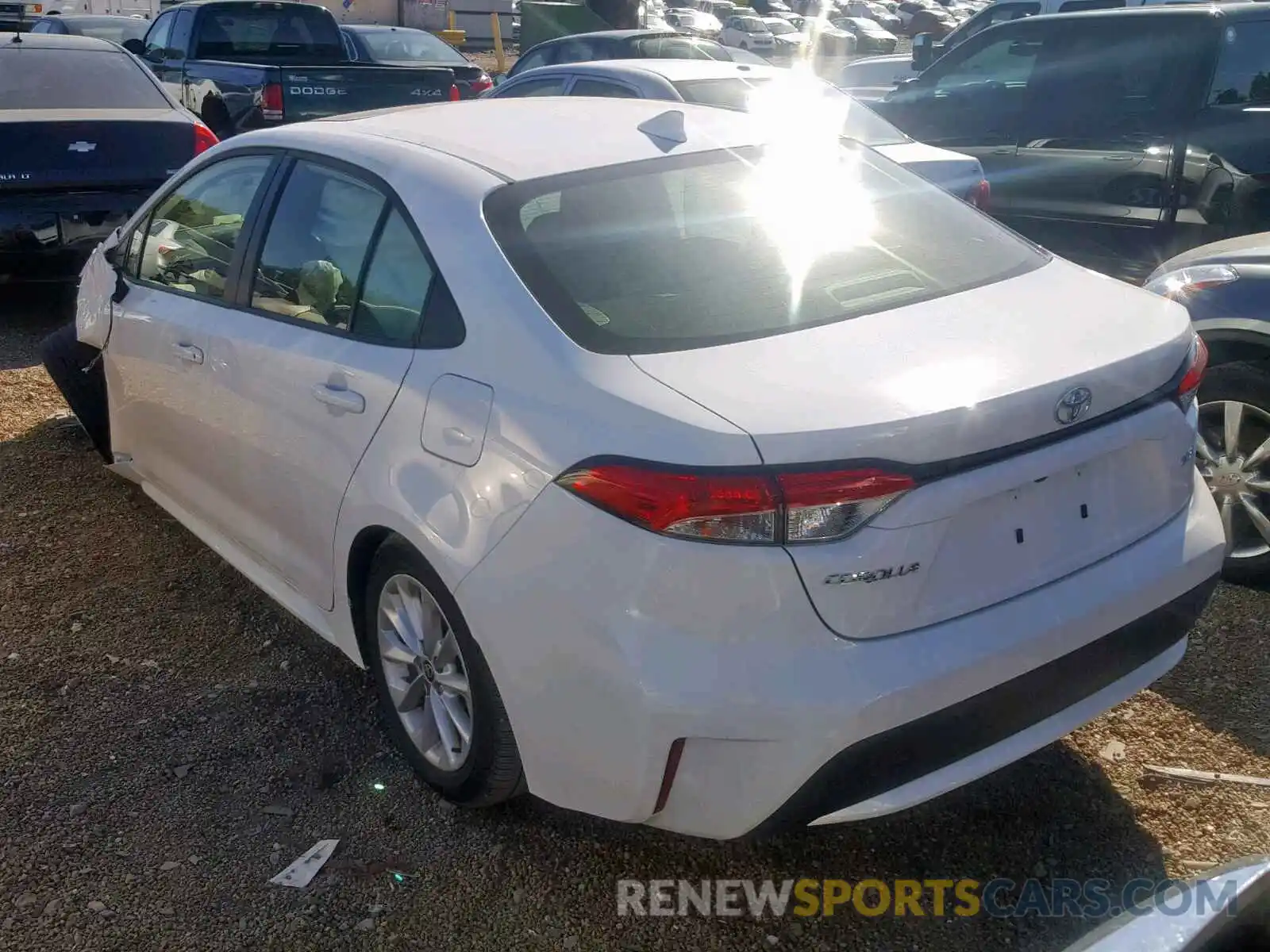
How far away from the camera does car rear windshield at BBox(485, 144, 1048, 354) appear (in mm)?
2684

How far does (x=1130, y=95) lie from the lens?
24.8ft

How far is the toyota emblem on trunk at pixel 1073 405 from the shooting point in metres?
2.42

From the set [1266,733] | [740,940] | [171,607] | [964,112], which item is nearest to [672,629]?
[740,940]

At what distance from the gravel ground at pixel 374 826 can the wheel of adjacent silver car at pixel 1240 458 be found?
0.22m

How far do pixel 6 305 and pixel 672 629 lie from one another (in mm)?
7529

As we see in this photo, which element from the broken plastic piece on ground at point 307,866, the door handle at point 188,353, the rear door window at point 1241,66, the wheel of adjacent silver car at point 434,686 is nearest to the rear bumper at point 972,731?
the wheel of adjacent silver car at point 434,686

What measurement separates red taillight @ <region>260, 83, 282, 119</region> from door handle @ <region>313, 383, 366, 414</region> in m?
8.20

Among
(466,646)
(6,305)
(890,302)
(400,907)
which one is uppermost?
(890,302)

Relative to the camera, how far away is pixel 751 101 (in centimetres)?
749

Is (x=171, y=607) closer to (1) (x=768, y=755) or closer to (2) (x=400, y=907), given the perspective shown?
(2) (x=400, y=907)

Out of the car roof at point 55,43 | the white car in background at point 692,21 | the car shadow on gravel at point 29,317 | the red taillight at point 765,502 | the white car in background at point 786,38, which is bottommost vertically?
the white car in background at point 786,38

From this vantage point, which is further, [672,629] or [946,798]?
[946,798]

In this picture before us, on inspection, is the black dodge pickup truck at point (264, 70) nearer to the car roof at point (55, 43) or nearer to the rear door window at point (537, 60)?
the rear door window at point (537, 60)

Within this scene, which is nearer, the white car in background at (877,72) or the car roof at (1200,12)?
the car roof at (1200,12)
